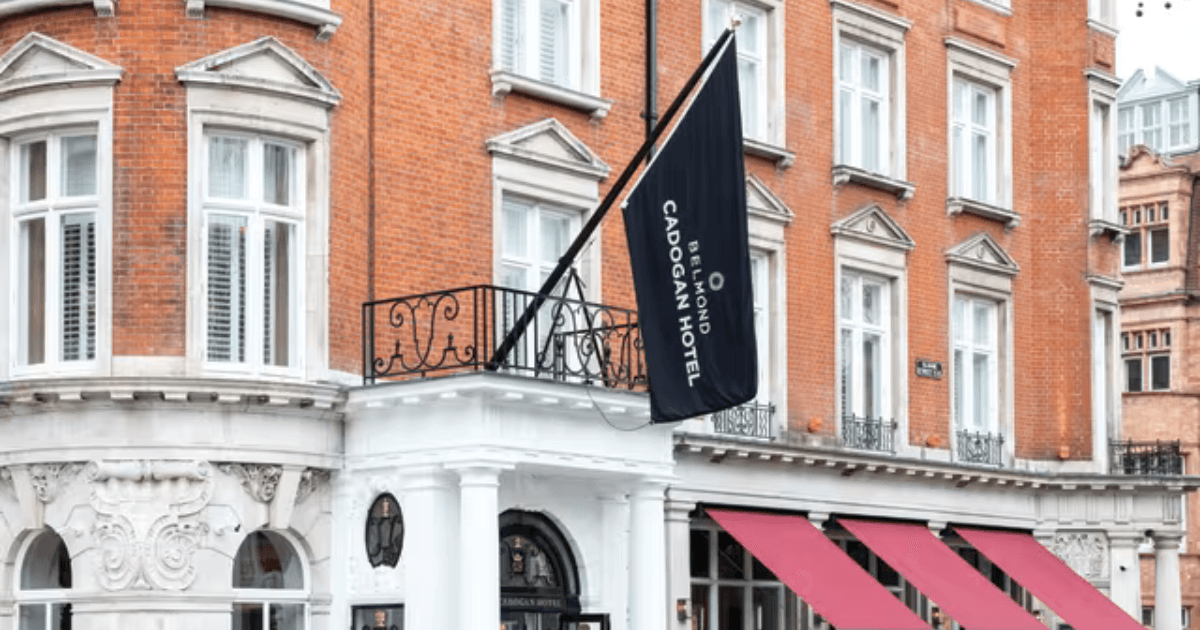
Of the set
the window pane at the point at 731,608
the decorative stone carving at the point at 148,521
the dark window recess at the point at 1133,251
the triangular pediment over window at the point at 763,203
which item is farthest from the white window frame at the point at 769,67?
the dark window recess at the point at 1133,251

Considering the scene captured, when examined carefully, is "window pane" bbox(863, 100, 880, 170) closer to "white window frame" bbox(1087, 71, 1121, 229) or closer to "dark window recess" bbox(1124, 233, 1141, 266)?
"white window frame" bbox(1087, 71, 1121, 229)

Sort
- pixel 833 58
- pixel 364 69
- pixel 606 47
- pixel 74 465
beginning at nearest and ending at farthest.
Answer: pixel 74 465 < pixel 364 69 < pixel 606 47 < pixel 833 58

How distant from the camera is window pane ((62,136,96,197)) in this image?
778 inches

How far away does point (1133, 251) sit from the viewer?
53.8 metres

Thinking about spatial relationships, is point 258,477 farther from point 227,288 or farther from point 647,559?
point 647,559

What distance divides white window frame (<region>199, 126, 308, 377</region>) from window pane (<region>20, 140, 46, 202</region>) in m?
1.63

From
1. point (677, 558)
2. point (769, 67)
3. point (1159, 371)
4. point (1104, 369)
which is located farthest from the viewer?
point (1159, 371)

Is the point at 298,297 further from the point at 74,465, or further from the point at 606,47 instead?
the point at 606,47

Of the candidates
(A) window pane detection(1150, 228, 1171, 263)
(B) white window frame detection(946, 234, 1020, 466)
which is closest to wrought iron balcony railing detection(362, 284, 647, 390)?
(B) white window frame detection(946, 234, 1020, 466)

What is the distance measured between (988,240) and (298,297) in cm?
1294

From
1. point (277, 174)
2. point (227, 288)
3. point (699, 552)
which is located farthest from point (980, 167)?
point (227, 288)

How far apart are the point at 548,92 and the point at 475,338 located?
4091mm

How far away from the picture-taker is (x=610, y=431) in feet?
68.9

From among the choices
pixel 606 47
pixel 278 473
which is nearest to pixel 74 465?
pixel 278 473
